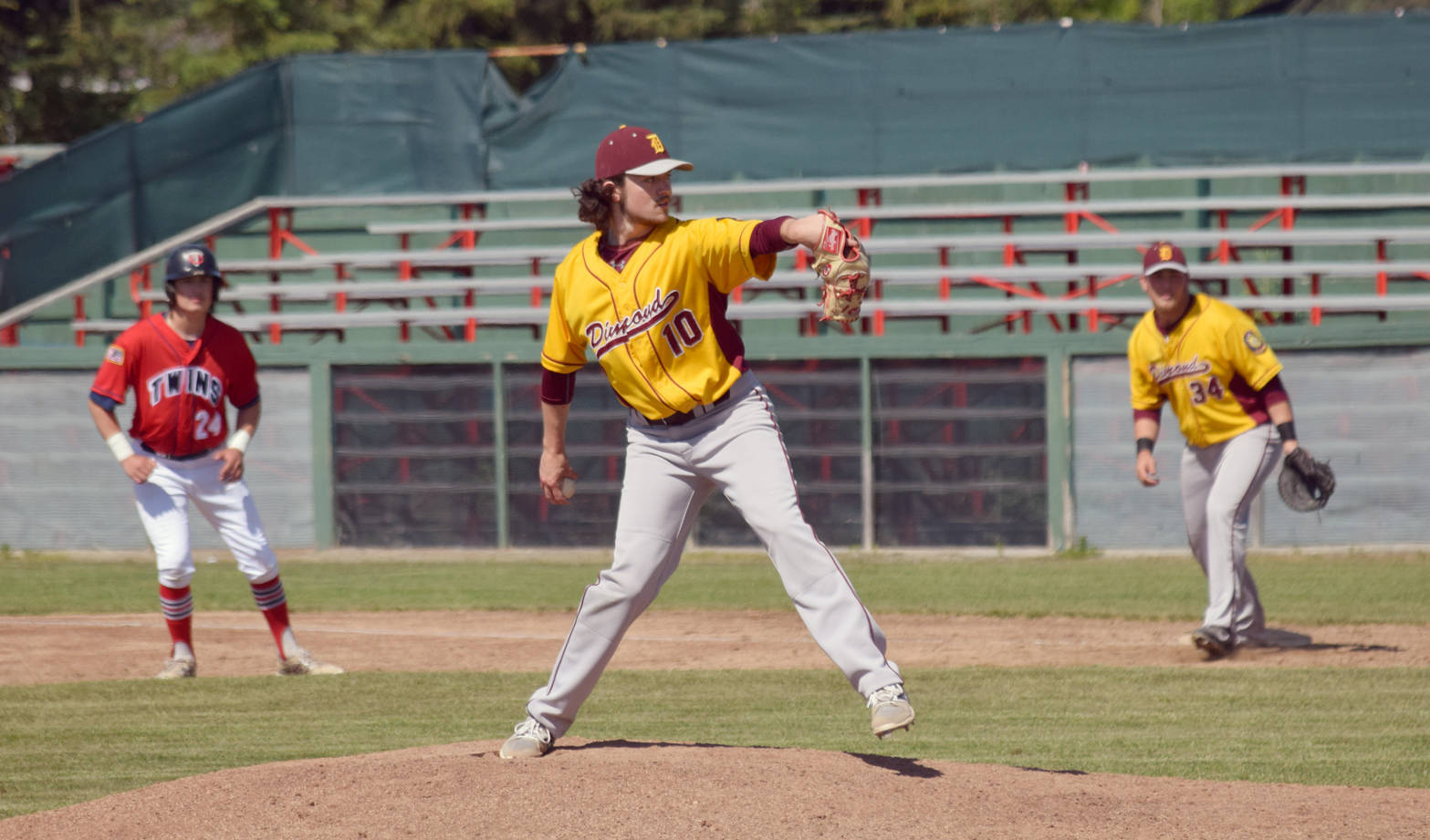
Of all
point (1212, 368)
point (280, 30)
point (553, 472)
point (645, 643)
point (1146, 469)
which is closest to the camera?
point (553, 472)

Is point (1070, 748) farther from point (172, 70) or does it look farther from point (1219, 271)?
point (172, 70)

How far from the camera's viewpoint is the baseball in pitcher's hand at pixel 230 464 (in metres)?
8.39

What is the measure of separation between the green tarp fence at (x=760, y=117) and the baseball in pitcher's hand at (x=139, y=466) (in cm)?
1201

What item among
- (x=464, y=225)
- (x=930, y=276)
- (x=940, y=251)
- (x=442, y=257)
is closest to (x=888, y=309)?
(x=930, y=276)

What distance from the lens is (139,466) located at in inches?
324

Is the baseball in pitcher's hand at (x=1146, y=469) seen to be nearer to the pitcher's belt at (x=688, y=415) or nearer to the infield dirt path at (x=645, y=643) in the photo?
the infield dirt path at (x=645, y=643)

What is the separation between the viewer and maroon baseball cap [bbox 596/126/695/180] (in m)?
5.30

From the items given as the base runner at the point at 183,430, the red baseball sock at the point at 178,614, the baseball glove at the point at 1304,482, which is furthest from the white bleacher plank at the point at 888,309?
the red baseball sock at the point at 178,614

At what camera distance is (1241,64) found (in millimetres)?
18828

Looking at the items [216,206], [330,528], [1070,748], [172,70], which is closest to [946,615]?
[1070,748]

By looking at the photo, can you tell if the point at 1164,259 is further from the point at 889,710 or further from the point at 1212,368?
the point at 889,710

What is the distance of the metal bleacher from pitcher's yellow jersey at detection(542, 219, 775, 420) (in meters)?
9.54

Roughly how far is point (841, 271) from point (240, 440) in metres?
4.83

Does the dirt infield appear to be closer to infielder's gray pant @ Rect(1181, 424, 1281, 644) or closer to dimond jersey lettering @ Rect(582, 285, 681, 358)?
dimond jersey lettering @ Rect(582, 285, 681, 358)
